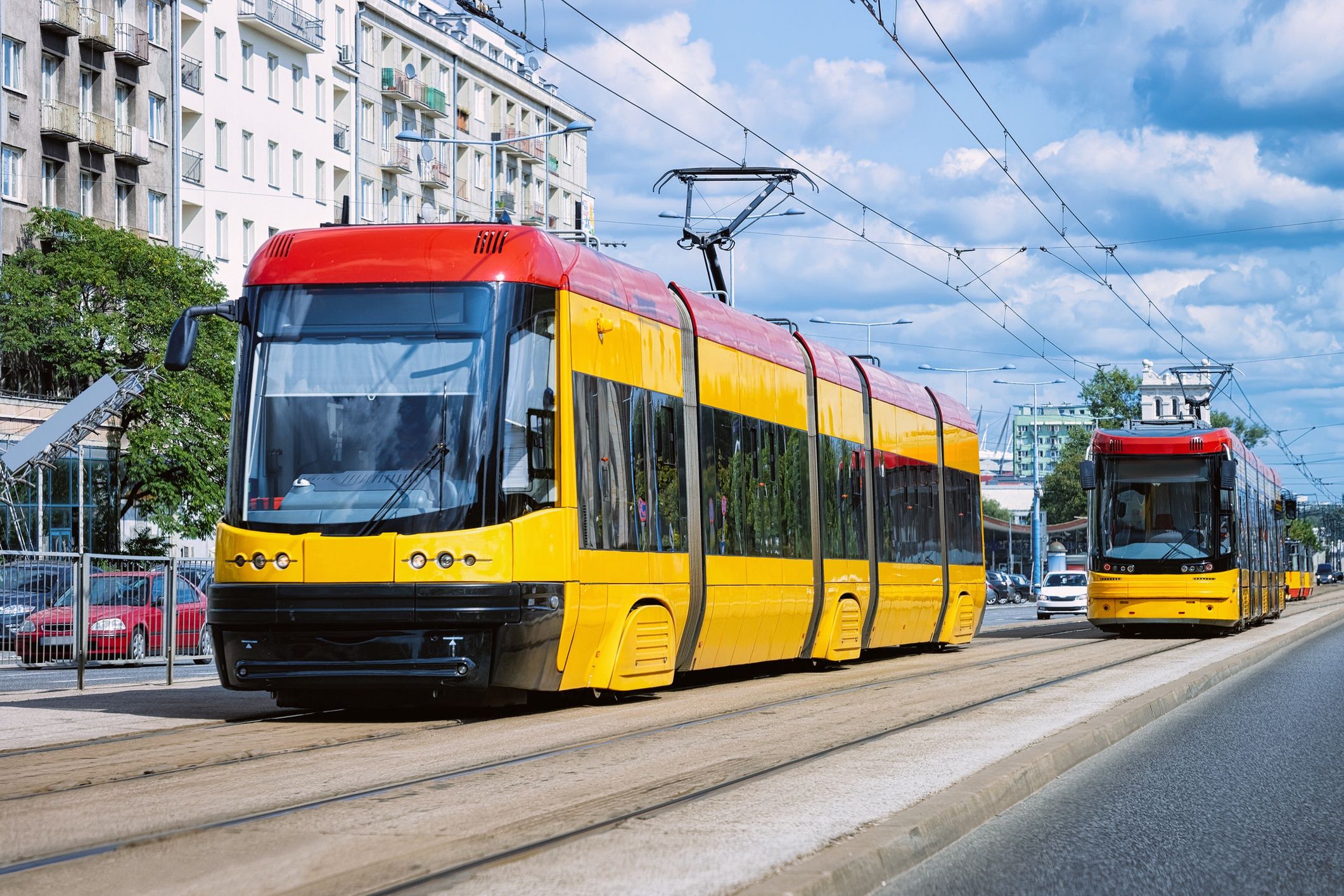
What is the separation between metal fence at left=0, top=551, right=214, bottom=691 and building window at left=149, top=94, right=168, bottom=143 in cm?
3832

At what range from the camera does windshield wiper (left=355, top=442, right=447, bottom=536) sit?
41.4 ft

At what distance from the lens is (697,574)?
619 inches

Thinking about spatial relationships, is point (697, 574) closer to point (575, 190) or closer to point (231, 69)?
point (231, 69)

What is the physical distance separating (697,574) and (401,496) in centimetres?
372

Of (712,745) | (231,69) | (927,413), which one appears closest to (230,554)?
(712,745)

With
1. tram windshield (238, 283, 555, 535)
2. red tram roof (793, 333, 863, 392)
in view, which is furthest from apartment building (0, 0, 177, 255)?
tram windshield (238, 283, 555, 535)

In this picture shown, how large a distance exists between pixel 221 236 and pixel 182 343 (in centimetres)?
4961

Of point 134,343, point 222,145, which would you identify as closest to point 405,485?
point 134,343

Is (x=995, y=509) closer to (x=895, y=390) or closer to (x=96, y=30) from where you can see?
(x=96, y=30)

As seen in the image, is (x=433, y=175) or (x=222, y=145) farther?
(x=433, y=175)

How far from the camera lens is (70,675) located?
69.3 feet

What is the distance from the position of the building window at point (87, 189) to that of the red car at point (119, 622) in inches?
1347

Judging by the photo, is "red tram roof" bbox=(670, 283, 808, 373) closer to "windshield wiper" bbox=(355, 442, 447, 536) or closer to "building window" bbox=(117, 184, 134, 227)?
"windshield wiper" bbox=(355, 442, 447, 536)

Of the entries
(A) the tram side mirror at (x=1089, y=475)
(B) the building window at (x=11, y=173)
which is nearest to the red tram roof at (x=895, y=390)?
(A) the tram side mirror at (x=1089, y=475)
